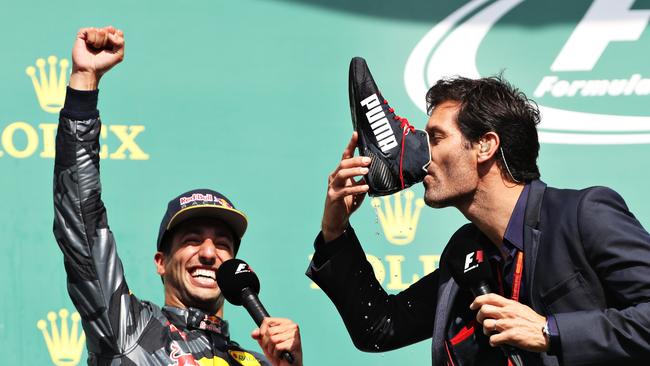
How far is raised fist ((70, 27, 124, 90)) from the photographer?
89.0 inches

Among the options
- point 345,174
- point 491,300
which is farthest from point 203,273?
point 491,300

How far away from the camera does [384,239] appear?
11.5 ft

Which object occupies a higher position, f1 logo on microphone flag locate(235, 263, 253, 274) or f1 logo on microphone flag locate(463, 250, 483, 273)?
f1 logo on microphone flag locate(235, 263, 253, 274)

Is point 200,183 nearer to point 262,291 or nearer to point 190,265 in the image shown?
point 262,291

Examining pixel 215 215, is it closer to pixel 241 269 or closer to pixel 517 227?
pixel 241 269

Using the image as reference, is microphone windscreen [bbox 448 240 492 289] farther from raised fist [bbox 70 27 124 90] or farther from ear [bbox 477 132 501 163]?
raised fist [bbox 70 27 124 90]

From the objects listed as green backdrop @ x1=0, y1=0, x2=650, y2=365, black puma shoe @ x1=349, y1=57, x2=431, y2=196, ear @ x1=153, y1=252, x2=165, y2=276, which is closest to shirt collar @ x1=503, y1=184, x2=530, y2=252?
black puma shoe @ x1=349, y1=57, x2=431, y2=196

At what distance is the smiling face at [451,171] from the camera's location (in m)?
2.39

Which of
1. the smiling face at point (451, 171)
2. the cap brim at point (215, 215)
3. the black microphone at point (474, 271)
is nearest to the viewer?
the black microphone at point (474, 271)

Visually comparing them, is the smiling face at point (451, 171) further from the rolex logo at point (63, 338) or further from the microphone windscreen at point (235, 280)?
the rolex logo at point (63, 338)

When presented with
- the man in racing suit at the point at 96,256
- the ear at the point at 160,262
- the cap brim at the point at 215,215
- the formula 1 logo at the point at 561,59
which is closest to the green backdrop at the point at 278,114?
the formula 1 logo at the point at 561,59

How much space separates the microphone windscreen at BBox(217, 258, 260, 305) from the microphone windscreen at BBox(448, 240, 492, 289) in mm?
447

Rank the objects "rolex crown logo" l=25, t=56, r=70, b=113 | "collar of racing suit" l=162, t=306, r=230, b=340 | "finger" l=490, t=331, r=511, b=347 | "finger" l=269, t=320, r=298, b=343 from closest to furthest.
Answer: "finger" l=490, t=331, r=511, b=347, "finger" l=269, t=320, r=298, b=343, "collar of racing suit" l=162, t=306, r=230, b=340, "rolex crown logo" l=25, t=56, r=70, b=113

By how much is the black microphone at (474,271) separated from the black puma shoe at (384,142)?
0.21m
